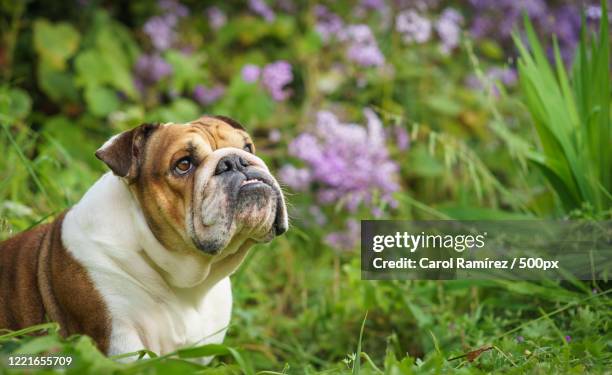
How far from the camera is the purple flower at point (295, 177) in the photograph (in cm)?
516

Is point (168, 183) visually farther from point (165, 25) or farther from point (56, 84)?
point (165, 25)

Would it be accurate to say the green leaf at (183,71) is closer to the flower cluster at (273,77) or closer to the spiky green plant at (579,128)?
the flower cluster at (273,77)

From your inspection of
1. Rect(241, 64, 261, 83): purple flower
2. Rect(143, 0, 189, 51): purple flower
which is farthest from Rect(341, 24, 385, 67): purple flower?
Rect(143, 0, 189, 51): purple flower

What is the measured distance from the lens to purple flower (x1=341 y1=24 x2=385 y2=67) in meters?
5.54

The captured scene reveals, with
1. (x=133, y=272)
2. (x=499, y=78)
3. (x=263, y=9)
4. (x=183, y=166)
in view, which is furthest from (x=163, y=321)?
(x=499, y=78)

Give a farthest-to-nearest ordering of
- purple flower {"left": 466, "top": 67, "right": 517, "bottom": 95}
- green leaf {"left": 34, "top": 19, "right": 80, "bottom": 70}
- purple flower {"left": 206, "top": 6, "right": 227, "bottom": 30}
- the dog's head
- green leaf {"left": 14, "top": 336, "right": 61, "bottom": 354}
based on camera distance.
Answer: purple flower {"left": 466, "top": 67, "right": 517, "bottom": 95} < purple flower {"left": 206, "top": 6, "right": 227, "bottom": 30} < green leaf {"left": 34, "top": 19, "right": 80, "bottom": 70} < the dog's head < green leaf {"left": 14, "top": 336, "right": 61, "bottom": 354}

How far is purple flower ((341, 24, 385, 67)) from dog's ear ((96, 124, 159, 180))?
292cm

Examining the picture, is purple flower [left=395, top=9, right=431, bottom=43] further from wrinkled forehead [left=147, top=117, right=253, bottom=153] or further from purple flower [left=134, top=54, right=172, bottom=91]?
wrinkled forehead [left=147, top=117, right=253, bottom=153]

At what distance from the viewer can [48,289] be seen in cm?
285

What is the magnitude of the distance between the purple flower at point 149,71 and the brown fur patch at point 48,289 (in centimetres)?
315

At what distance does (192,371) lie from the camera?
87.1 inches

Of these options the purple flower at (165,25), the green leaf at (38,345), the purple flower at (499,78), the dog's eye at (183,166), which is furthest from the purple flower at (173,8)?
the green leaf at (38,345)

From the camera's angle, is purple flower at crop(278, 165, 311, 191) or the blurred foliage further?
purple flower at crop(278, 165, 311, 191)

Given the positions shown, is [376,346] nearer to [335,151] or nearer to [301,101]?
[335,151]
